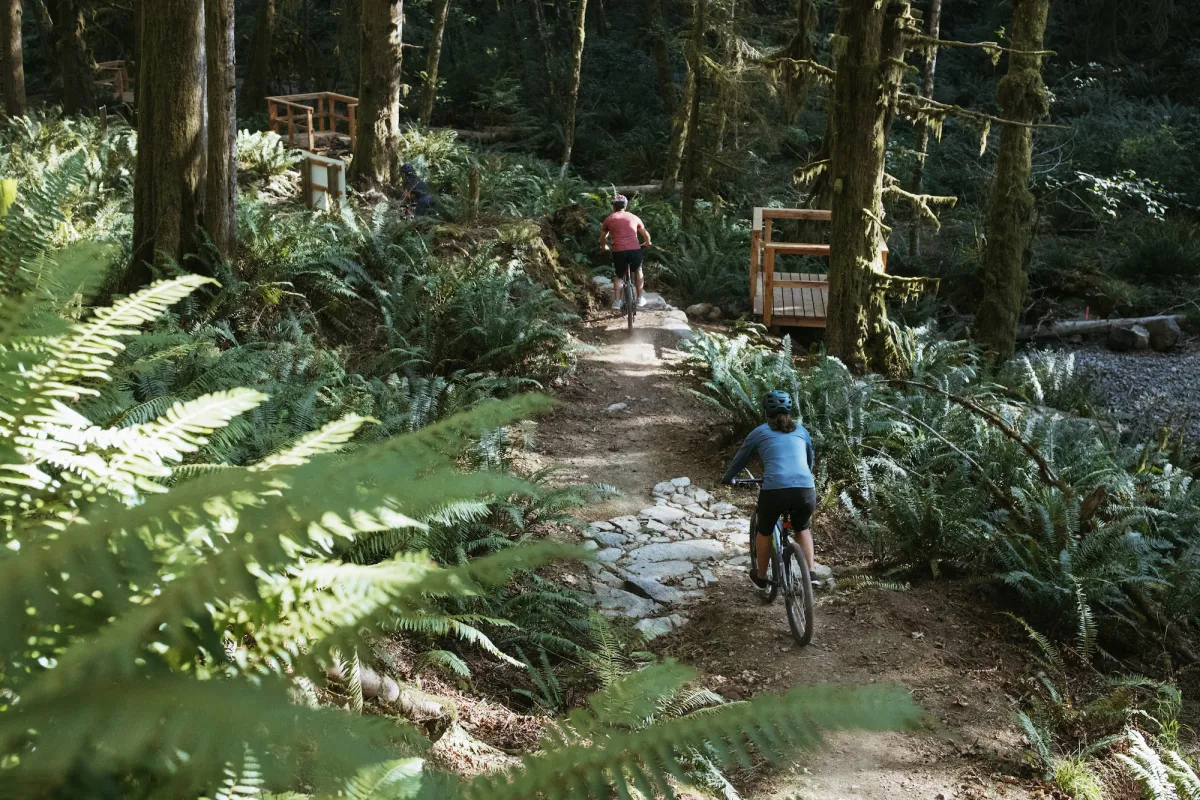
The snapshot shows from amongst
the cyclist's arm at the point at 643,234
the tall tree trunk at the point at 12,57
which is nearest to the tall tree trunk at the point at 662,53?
the cyclist's arm at the point at 643,234

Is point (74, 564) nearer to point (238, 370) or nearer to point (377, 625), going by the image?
point (377, 625)

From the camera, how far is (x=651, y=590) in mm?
7066

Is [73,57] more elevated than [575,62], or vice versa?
[575,62]

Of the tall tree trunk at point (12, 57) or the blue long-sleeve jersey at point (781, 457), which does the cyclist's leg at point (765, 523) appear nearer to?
the blue long-sleeve jersey at point (781, 457)

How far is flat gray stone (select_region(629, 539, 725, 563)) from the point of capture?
24.9 feet

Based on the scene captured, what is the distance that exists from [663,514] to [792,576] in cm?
222

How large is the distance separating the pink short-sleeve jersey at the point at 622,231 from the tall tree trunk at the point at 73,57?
1106cm

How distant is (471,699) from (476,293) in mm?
6241

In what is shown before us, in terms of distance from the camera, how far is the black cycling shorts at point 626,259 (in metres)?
12.8

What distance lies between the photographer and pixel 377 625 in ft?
3.26

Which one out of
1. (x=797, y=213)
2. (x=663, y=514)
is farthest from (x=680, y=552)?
(x=797, y=213)

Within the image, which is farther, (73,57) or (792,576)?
(73,57)

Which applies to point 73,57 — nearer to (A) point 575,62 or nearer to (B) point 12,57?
(B) point 12,57

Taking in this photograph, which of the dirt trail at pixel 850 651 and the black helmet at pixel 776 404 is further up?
the black helmet at pixel 776 404
